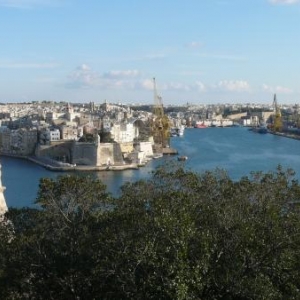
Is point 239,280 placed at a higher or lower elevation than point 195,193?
lower

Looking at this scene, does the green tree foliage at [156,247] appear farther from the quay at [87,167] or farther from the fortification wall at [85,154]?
the fortification wall at [85,154]

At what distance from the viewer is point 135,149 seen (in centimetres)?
2114

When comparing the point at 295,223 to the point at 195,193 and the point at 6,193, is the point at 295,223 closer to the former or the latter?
the point at 195,193

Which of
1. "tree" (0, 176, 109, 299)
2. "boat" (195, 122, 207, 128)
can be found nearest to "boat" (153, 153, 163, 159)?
"tree" (0, 176, 109, 299)

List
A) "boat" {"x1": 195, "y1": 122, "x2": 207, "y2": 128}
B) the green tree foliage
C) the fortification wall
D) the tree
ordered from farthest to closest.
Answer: "boat" {"x1": 195, "y1": 122, "x2": 207, "y2": 128} → the fortification wall → the tree → the green tree foliage

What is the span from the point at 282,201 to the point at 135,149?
666 inches

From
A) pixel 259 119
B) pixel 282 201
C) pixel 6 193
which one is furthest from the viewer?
pixel 259 119

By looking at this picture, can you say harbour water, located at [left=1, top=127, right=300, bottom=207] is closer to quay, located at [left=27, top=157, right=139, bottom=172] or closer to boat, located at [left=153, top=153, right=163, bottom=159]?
quay, located at [left=27, top=157, right=139, bottom=172]

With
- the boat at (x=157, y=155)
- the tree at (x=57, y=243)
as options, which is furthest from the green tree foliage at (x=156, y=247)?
the boat at (x=157, y=155)

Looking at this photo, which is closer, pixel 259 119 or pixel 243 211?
pixel 243 211

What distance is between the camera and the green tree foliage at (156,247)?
3320 mm

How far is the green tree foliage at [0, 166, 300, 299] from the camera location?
332 cm

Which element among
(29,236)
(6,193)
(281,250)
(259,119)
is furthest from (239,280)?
(259,119)

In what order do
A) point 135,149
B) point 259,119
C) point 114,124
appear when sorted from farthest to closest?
point 259,119 → point 114,124 → point 135,149
